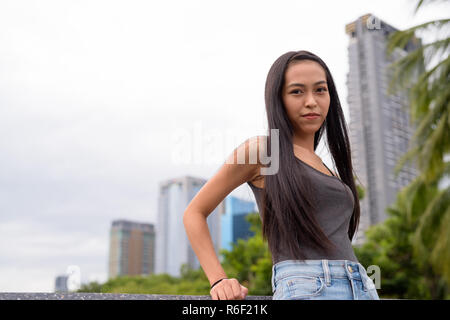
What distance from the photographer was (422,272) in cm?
1800

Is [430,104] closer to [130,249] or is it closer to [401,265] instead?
[401,265]

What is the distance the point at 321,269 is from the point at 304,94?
1.73 feet

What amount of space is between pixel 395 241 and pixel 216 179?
18269mm

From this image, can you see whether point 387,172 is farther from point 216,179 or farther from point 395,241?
point 216,179

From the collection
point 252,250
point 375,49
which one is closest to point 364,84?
point 375,49

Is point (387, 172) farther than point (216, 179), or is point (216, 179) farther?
point (387, 172)

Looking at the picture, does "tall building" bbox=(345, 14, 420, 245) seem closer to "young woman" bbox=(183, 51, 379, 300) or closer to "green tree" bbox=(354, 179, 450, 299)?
"green tree" bbox=(354, 179, 450, 299)

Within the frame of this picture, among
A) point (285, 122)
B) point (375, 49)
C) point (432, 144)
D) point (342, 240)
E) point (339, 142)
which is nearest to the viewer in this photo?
point (342, 240)

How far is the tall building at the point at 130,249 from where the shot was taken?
242 feet

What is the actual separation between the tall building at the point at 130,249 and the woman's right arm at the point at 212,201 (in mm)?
73689

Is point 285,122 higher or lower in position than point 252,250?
lower

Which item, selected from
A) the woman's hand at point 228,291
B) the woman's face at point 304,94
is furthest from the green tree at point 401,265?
the woman's hand at point 228,291

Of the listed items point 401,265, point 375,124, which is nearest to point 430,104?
point 401,265
